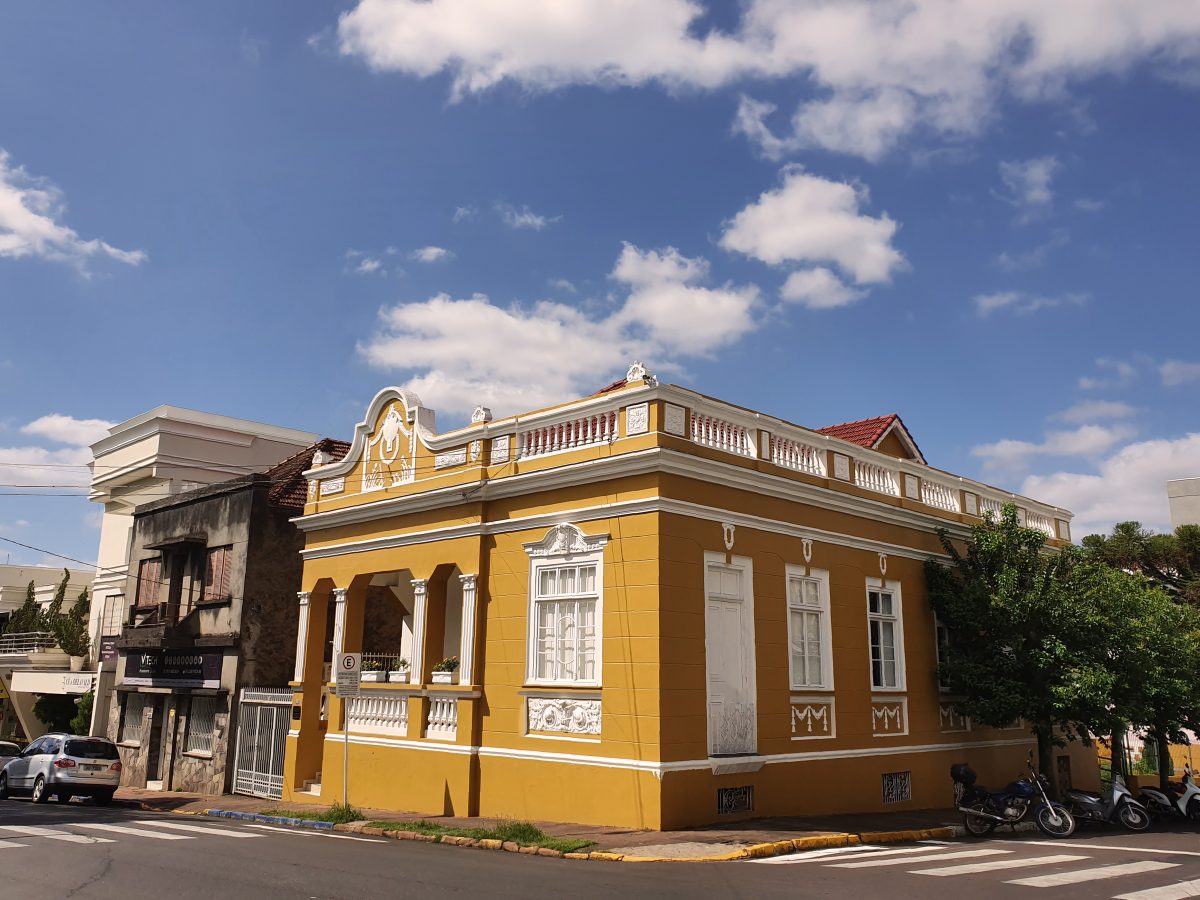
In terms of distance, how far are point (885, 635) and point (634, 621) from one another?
20.7 feet

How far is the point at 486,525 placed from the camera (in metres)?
16.4

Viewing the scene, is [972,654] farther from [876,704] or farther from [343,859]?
[343,859]

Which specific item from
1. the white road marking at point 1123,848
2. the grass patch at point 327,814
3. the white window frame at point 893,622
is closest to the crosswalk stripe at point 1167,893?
the white road marking at point 1123,848

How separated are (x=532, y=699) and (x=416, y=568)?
12.6ft

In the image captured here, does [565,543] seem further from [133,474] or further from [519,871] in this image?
[133,474]

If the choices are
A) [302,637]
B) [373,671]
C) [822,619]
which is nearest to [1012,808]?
[822,619]

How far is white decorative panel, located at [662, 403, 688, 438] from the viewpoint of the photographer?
14.2 meters

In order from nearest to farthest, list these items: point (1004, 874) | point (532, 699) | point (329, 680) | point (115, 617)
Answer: point (1004, 874) < point (532, 699) < point (329, 680) < point (115, 617)

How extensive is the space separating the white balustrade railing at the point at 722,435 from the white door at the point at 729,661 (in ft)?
6.13

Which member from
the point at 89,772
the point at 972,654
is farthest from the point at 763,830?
the point at 89,772

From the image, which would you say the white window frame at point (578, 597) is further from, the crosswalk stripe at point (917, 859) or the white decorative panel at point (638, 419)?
the crosswalk stripe at point (917, 859)

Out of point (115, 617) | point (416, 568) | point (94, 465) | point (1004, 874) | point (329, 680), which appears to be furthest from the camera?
point (94, 465)

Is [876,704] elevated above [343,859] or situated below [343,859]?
above

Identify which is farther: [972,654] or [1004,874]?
[972,654]
